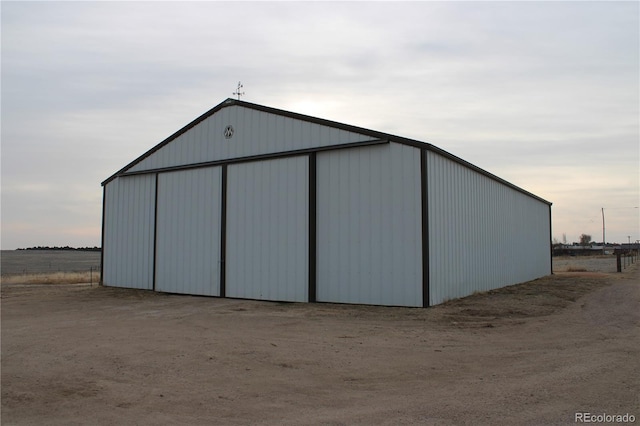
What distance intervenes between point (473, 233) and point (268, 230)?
23.5 feet

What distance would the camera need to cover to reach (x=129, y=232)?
894 inches

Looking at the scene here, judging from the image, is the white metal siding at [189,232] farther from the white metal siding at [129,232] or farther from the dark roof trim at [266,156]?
the white metal siding at [129,232]

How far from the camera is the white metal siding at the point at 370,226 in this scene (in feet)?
48.1

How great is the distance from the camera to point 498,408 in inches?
237

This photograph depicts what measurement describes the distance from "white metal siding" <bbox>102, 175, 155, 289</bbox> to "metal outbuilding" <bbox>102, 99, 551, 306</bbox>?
74 millimetres

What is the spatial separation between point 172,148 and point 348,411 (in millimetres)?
17140

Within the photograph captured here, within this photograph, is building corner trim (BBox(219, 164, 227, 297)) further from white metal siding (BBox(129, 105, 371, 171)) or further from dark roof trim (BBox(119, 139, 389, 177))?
white metal siding (BBox(129, 105, 371, 171))

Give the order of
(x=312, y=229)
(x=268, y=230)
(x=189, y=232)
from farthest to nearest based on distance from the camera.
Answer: (x=189, y=232) < (x=268, y=230) < (x=312, y=229)

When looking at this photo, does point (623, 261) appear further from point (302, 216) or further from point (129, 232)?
point (129, 232)

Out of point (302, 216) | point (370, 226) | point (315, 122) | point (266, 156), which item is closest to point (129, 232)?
point (266, 156)

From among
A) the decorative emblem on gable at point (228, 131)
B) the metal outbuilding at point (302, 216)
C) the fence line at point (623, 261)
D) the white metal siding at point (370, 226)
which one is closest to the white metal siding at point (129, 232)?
the metal outbuilding at point (302, 216)

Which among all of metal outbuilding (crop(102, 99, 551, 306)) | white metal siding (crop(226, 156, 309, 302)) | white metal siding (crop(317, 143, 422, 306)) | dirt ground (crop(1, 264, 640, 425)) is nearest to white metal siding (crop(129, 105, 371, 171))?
metal outbuilding (crop(102, 99, 551, 306))

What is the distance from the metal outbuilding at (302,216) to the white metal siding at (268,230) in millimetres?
39

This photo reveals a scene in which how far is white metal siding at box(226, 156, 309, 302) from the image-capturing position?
16766 millimetres
